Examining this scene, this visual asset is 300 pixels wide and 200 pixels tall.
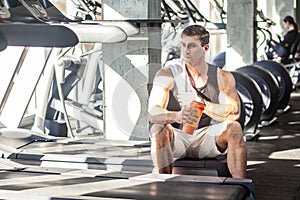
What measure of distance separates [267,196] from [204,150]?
46cm

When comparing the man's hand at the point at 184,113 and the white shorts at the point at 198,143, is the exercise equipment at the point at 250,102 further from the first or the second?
the man's hand at the point at 184,113

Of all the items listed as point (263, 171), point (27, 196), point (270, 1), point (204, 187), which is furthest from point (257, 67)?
point (270, 1)

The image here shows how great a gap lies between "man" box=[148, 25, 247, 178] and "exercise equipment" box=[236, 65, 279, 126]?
249 centimetres

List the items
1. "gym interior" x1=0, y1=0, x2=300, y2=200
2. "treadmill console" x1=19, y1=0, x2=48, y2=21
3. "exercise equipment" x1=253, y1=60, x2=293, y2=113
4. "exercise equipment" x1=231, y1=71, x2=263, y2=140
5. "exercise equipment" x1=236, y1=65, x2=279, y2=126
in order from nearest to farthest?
"gym interior" x1=0, y1=0, x2=300, y2=200
"treadmill console" x1=19, y1=0, x2=48, y2=21
"exercise equipment" x1=231, y1=71, x2=263, y2=140
"exercise equipment" x1=236, y1=65, x2=279, y2=126
"exercise equipment" x1=253, y1=60, x2=293, y2=113

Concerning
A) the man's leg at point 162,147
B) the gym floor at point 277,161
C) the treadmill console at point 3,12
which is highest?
the treadmill console at point 3,12

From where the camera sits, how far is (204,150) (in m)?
3.37

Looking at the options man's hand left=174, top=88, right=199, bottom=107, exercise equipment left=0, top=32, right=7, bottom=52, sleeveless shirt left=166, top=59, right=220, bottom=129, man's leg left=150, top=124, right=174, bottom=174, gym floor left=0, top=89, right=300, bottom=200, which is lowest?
gym floor left=0, top=89, right=300, bottom=200

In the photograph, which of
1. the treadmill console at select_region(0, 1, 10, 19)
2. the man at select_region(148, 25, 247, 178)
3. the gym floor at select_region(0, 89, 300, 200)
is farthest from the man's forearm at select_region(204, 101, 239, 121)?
the treadmill console at select_region(0, 1, 10, 19)

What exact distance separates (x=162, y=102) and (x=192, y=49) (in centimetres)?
31

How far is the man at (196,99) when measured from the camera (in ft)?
10.6

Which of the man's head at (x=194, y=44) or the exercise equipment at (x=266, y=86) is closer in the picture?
the man's head at (x=194, y=44)

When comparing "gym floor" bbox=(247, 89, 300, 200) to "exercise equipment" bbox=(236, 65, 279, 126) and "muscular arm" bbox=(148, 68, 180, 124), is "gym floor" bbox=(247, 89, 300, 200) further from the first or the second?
"muscular arm" bbox=(148, 68, 180, 124)

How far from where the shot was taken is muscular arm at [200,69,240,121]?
3.26 metres

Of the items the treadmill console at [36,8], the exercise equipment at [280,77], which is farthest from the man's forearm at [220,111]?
the exercise equipment at [280,77]
